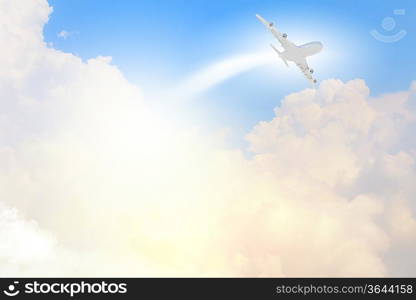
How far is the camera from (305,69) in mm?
148500

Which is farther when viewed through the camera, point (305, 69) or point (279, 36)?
point (305, 69)

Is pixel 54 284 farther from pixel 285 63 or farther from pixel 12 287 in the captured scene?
pixel 285 63

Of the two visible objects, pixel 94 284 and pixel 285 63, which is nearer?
pixel 94 284

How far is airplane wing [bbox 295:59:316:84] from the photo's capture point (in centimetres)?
14207

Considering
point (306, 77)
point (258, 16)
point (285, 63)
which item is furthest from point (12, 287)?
point (306, 77)

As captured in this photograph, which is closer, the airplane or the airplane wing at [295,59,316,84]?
the airplane

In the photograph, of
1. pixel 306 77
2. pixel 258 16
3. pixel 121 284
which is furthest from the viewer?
pixel 306 77

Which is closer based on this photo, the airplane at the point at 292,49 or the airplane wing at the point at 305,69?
the airplane at the point at 292,49

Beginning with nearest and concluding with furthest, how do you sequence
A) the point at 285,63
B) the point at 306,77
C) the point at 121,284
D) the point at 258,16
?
the point at 121,284, the point at 258,16, the point at 285,63, the point at 306,77

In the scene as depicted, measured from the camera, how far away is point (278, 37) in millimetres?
131250

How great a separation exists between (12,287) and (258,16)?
85.3m

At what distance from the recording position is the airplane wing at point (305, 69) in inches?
5594

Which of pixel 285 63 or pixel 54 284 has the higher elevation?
pixel 285 63

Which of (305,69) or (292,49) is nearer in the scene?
(292,49)
